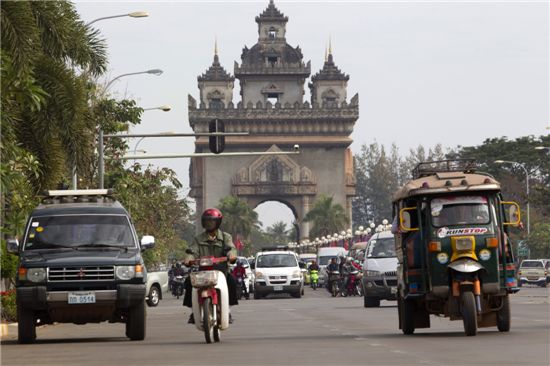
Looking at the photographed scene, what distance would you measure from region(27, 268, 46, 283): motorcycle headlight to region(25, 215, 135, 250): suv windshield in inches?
33.0

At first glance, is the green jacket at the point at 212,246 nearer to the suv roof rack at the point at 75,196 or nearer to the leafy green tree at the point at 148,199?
the suv roof rack at the point at 75,196

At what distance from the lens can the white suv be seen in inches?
2181

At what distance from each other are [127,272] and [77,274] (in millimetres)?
736

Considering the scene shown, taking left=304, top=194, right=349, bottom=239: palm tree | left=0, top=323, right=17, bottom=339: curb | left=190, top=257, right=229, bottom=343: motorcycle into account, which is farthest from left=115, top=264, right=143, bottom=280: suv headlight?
left=304, top=194, right=349, bottom=239: palm tree

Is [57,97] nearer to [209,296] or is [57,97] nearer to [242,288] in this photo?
[209,296]

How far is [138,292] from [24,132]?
1107cm

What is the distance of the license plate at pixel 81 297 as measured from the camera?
21953mm

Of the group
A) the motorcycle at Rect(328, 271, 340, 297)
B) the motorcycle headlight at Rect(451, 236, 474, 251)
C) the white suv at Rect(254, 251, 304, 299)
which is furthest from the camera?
the motorcycle at Rect(328, 271, 340, 297)

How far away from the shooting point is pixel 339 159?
154m

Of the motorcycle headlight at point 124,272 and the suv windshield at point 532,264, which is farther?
the suv windshield at point 532,264

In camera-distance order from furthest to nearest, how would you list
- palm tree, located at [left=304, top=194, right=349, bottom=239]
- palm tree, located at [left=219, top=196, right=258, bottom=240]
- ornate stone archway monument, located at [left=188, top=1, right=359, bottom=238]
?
ornate stone archway monument, located at [left=188, top=1, right=359, bottom=238], palm tree, located at [left=304, top=194, right=349, bottom=239], palm tree, located at [left=219, top=196, right=258, bottom=240]

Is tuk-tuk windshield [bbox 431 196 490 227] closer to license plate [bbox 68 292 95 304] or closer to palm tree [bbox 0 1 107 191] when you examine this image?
license plate [bbox 68 292 95 304]

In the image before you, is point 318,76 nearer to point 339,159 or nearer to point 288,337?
point 339,159

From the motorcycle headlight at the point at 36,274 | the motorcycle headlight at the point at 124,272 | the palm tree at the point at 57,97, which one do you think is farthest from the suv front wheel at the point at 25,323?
the palm tree at the point at 57,97
